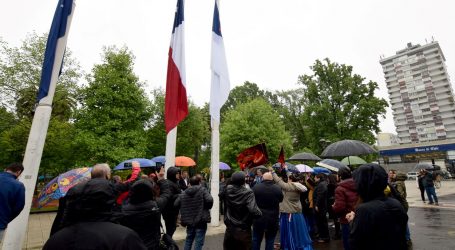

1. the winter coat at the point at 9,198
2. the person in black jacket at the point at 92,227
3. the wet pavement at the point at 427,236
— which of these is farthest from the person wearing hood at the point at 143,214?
the wet pavement at the point at 427,236

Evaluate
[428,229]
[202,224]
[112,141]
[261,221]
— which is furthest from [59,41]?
[112,141]

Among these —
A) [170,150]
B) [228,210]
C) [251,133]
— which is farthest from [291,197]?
[251,133]

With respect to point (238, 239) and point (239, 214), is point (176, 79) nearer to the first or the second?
point (239, 214)

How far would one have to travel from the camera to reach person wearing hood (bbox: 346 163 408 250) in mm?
2627

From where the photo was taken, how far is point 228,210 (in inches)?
203

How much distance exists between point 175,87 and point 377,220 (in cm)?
609

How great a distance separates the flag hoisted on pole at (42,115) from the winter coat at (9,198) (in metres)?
0.52

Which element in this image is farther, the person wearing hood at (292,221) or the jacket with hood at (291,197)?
the jacket with hood at (291,197)

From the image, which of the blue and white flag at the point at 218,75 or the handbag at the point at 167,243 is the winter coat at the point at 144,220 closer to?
the handbag at the point at 167,243

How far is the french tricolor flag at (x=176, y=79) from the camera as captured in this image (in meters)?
7.44

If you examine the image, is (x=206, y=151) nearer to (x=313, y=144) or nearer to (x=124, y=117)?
(x=313, y=144)

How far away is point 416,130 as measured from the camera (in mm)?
96375

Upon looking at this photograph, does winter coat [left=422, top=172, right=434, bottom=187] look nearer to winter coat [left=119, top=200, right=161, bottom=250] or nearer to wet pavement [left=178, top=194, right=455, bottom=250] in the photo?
wet pavement [left=178, top=194, right=455, bottom=250]

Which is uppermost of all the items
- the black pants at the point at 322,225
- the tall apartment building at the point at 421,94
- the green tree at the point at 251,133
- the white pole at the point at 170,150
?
the tall apartment building at the point at 421,94
